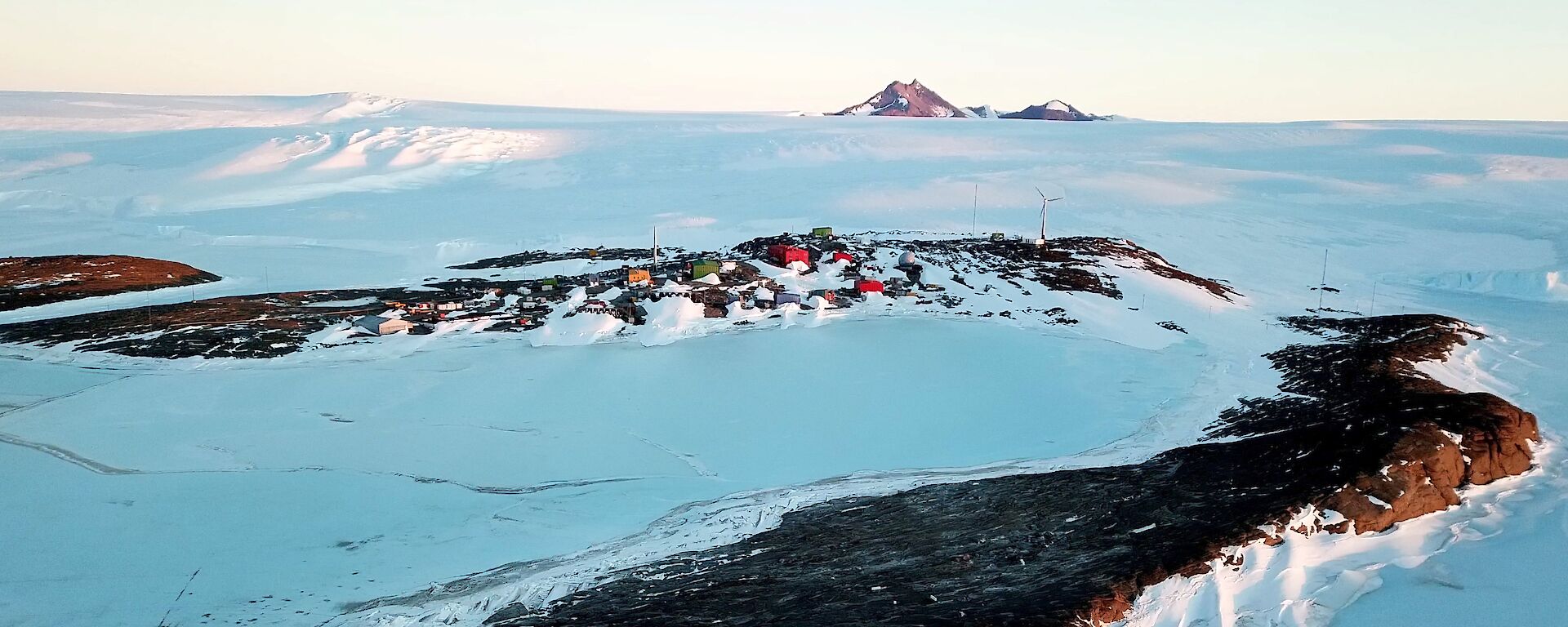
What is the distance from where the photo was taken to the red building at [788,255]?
29875 mm

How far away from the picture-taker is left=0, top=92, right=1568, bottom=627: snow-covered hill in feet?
38.2

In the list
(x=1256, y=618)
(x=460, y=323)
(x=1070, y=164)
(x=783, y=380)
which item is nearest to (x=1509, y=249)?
(x=1070, y=164)

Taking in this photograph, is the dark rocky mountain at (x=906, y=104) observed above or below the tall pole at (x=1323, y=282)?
above

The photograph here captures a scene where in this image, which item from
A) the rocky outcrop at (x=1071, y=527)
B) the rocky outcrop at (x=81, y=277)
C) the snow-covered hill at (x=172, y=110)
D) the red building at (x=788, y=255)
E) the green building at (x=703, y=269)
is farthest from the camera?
the snow-covered hill at (x=172, y=110)

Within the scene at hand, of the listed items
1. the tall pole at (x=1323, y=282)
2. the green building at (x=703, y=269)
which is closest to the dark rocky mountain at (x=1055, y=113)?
the tall pole at (x=1323, y=282)

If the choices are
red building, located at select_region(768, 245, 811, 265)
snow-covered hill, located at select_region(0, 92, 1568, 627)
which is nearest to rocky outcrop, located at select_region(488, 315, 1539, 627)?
snow-covered hill, located at select_region(0, 92, 1568, 627)

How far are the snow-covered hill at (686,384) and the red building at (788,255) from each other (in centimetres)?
95

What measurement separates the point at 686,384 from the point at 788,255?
10.8m

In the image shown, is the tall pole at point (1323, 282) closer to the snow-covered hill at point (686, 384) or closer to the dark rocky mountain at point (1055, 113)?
the snow-covered hill at point (686, 384)

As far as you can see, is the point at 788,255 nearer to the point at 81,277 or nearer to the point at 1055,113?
Result: the point at 81,277

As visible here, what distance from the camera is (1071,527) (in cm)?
1224

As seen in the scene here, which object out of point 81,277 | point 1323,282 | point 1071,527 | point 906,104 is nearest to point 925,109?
point 906,104

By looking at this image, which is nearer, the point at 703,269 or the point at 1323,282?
the point at 703,269

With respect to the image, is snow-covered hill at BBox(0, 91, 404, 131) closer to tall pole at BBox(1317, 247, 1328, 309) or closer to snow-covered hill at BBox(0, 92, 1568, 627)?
snow-covered hill at BBox(0, 92, 1568, 627)
